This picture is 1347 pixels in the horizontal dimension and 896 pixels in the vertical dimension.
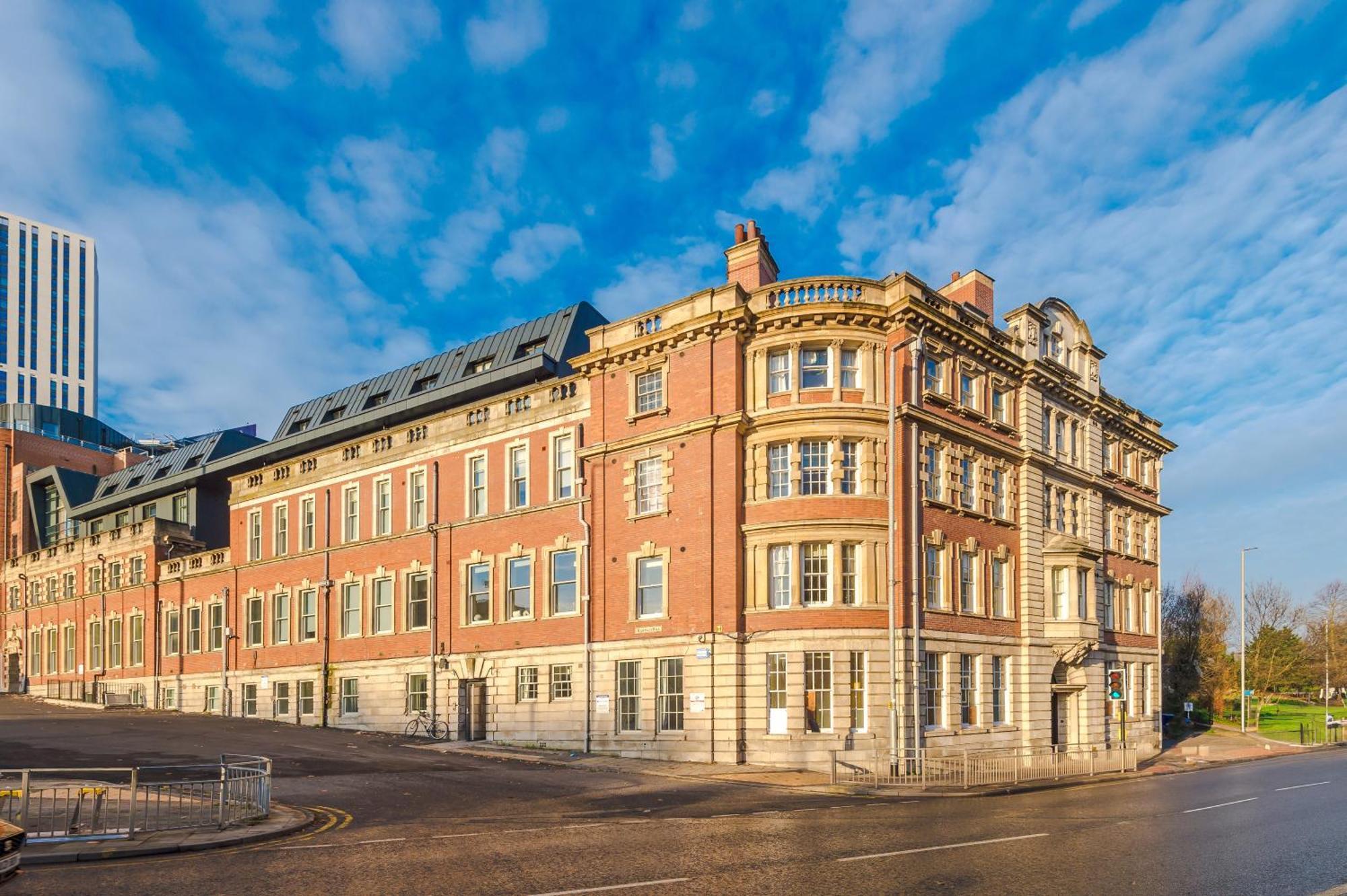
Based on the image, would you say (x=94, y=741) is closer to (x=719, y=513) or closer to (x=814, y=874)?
(x=719, y=513)

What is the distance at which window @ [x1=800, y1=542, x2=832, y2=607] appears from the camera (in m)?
32.0

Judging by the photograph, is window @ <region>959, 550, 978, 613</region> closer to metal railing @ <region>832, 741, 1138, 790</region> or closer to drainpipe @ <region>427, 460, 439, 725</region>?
metal railing @ <region>832, 741, 1138, 790</region>

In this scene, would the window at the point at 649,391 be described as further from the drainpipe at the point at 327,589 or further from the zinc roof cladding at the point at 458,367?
the drainpipe at the point at 327,589

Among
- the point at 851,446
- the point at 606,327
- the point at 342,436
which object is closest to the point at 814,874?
the point at 851,446

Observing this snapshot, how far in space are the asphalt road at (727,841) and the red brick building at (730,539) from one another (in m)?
5.73

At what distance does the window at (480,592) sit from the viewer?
41.4 m

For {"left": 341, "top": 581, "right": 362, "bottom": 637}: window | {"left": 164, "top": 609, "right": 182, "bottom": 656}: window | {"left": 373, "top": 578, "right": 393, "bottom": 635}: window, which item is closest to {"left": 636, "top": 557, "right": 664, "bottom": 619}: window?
{"left": 373, "top": 578, "right": 393, "bottom": 635}: window

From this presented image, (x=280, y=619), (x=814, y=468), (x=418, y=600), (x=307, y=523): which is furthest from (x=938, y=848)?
(x=280, y=619)

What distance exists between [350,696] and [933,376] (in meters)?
30.1

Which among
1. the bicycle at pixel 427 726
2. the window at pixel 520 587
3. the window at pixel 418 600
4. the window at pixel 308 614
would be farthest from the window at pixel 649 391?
the window at pixel 308 614

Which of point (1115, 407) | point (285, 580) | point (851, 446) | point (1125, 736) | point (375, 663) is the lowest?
point (1125, 736)

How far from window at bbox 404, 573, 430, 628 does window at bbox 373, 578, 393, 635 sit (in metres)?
1.40

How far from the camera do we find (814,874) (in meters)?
12.8

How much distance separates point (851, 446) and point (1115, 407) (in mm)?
21720
